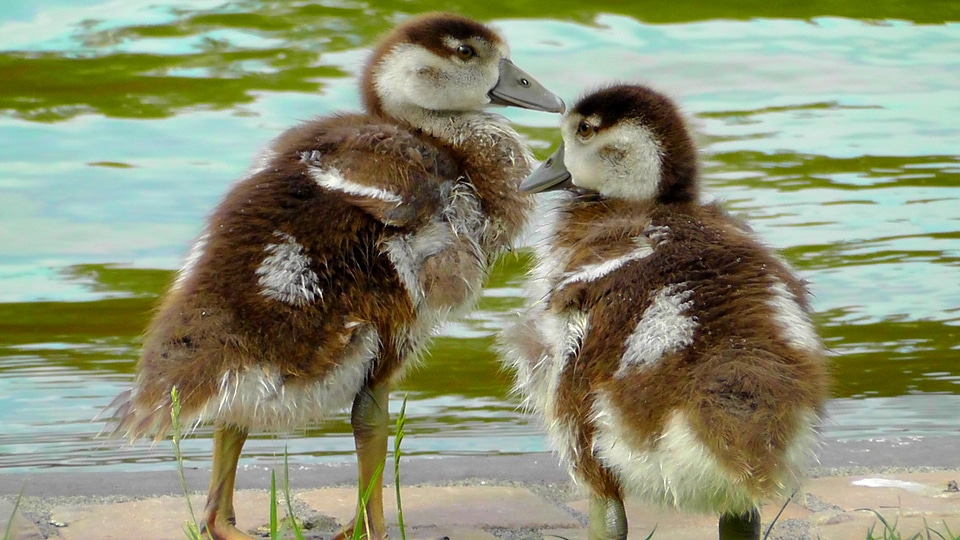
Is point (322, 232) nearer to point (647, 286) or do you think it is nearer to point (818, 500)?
point (647, 286)

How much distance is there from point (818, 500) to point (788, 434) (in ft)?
3.24

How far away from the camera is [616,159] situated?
3768mm

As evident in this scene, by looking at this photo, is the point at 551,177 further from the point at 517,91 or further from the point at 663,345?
the point at 663,345

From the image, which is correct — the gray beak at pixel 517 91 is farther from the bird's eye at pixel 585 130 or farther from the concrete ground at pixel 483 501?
the concrete ground at pixel 483 501

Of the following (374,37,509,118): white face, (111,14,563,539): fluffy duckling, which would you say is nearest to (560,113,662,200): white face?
(111,14,563,539): fluffy duckling

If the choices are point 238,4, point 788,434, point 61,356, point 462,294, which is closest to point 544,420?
point 462,294

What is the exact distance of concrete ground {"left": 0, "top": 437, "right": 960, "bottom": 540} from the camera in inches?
147

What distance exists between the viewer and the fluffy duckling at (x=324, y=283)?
3.55 metres

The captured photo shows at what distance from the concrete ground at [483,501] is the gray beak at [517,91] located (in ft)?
3.72

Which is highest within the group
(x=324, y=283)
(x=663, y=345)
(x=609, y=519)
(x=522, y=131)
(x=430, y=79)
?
(x=430, y=79)

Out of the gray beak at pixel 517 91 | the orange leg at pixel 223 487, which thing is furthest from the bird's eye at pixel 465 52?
the orange leg at pixel 223 487

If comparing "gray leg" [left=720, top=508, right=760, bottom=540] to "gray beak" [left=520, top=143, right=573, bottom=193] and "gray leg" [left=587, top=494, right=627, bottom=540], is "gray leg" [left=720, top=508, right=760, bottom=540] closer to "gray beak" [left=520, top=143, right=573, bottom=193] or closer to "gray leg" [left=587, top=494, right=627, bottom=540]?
"gray leg" [left=587, top=494, right=627, bottom=540]

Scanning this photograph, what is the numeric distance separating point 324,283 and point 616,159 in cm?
83

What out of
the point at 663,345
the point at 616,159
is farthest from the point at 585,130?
the point at 663,345
